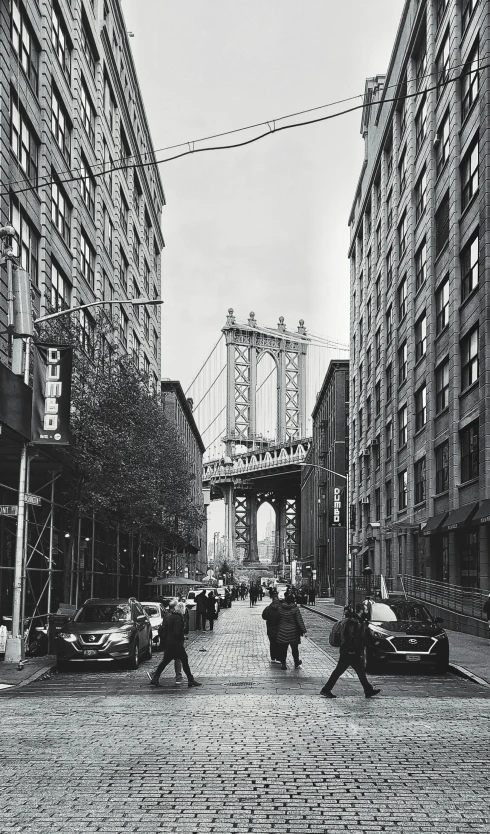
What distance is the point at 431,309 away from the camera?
40.7 metres

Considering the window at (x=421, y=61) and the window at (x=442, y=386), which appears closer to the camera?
the window at (x=442, y=386)

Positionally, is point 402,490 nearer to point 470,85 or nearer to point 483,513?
point 483,513

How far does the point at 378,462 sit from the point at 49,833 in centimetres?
5341

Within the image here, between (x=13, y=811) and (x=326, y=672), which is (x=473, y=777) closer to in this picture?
(x=13, y=811)

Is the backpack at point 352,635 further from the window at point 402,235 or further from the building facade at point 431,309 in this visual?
the window at point 402,235

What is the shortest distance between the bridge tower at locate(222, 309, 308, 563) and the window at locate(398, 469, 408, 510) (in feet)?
369

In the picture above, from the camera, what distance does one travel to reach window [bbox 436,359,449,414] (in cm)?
3825

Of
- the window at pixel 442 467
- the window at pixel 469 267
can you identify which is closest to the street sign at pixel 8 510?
the window at pixel 469 267

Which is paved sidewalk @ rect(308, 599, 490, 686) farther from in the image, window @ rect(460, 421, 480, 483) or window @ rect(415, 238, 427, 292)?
window @ rect(415, 238, 427, 292)

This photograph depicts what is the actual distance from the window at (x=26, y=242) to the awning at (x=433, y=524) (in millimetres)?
17746

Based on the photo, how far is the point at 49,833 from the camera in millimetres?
6895

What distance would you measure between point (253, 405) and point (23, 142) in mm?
142707

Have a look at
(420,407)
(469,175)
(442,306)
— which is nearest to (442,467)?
(420,407)

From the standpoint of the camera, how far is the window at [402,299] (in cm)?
4966
